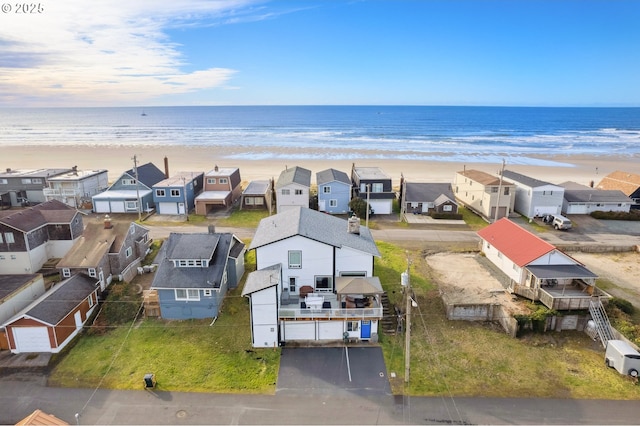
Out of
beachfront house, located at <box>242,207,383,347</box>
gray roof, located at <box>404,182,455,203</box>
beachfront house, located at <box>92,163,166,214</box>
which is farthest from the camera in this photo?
gray roof, located at <box>404,182,455,203</box>

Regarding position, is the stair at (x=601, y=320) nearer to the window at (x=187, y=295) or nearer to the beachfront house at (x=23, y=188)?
the window at (x=187, y=295)

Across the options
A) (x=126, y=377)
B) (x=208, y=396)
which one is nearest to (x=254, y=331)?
(x=208, y=396)

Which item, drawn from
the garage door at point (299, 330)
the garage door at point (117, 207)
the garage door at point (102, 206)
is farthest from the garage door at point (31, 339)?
the garage door at point (102, 206)

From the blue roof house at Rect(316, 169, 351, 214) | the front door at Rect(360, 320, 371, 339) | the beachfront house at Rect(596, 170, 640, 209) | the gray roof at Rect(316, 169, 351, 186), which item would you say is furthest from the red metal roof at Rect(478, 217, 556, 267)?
the beachfront house at Rect(596, 170, 640, 209)

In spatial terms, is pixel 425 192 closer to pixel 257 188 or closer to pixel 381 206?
pixel 381 206

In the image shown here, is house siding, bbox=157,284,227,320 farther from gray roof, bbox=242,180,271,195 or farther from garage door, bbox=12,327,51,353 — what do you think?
gray roof, bbox=242,180,271,195
